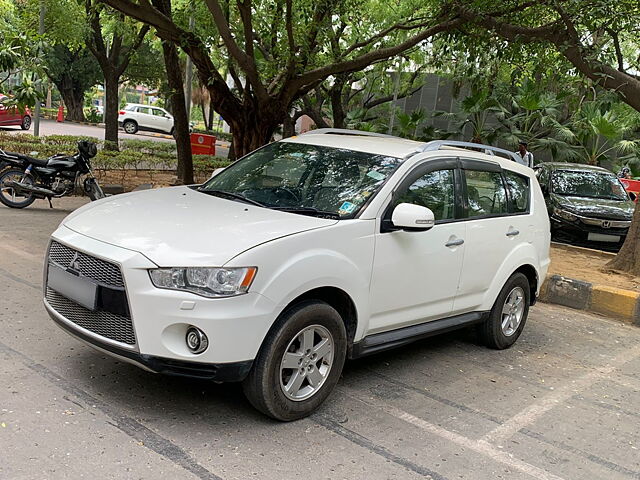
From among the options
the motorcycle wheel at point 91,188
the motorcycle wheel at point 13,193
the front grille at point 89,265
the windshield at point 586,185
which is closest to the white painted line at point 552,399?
the front grille at point 89,265

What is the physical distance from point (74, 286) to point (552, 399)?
134 inches

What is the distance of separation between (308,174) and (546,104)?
18861mm

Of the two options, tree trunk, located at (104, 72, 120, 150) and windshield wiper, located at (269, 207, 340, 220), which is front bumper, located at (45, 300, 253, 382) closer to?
windshield wiper, located at (269, 207, 340, 220)

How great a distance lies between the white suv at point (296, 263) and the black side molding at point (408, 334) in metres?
0.01

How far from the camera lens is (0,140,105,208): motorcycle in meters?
10.2

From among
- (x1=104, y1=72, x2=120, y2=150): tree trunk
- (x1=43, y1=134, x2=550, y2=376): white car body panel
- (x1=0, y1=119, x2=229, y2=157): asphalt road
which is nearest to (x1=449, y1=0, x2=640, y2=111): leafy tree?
(x1=43, y1=134, x2=550, y2=376): white car body panel

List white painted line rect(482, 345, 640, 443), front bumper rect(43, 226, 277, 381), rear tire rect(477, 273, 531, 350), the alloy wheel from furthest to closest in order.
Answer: rear tire rect(477, 273, 531, 350) → white painted line rect(482, 345, 640, 443) → the alloy wheel → front bumper rect(43, 226, 277, 381)

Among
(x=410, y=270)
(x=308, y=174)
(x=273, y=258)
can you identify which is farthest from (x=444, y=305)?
(x=273, y=258)

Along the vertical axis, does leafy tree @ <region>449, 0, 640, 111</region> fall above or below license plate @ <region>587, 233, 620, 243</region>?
above

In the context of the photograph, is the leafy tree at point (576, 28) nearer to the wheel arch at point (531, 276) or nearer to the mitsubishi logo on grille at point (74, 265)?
the wheel arch at point (531, 276)

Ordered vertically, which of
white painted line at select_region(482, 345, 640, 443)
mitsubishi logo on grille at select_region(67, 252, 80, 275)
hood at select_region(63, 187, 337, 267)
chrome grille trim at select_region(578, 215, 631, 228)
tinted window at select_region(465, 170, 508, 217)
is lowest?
white painted line at select_region(482, 345, 640, 443)

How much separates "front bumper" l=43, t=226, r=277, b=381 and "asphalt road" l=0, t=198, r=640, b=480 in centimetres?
40

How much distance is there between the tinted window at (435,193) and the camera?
4777 millimetres

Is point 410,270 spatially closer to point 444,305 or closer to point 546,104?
point 444,305
